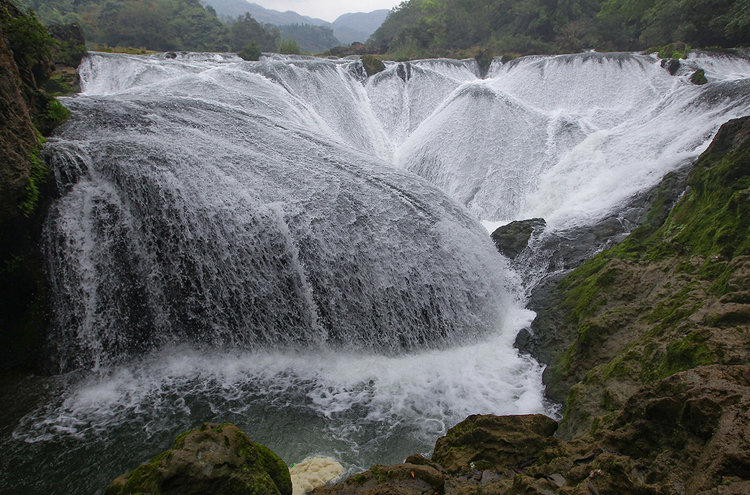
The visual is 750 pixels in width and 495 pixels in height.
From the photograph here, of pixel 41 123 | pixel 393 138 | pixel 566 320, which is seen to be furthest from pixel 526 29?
pixel 41 123

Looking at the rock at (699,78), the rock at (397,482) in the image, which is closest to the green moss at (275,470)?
the rock at (397,482)

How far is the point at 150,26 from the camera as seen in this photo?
35031mm

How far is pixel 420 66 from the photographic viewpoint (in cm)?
1783

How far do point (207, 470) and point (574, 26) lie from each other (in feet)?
97.7

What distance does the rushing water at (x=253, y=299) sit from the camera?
14.5ft

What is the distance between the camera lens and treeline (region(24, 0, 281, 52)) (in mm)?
34250

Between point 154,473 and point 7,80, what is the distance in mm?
5263

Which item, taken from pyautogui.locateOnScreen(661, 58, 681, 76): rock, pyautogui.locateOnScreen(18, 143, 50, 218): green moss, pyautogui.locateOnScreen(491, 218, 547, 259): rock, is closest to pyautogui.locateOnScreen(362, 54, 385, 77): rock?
pyautogui.locateOnScreen(661, 58, 681, 76): rock

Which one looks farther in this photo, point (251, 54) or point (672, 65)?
point (251, 54)

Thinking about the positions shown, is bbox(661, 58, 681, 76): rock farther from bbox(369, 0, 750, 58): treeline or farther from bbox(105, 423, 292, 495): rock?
bbox(105, 423, 292, 495): rock

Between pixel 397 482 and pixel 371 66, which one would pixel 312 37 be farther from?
pixel 397 482

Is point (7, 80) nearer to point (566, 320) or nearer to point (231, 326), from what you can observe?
point (231, 326)

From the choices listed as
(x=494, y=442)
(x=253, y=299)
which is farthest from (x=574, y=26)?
(x=494, y=442)

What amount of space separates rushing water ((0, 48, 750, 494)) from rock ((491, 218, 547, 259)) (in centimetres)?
29
